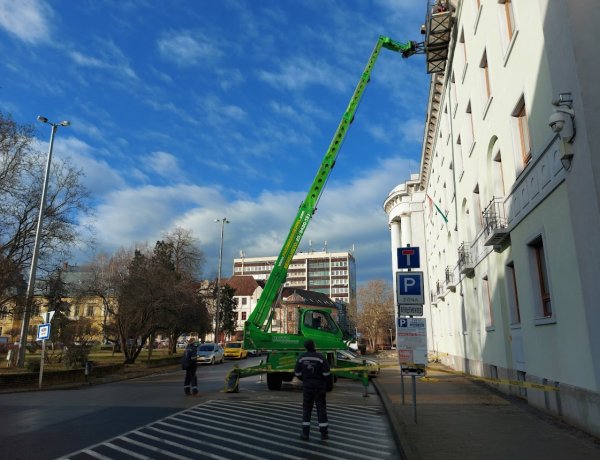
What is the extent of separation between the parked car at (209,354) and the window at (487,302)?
24.0m

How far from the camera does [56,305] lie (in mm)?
36688

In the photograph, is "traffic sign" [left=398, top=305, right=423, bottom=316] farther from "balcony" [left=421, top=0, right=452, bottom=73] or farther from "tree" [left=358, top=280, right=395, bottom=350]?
"tree" [left=358, top=280, right=395, bottom=350]

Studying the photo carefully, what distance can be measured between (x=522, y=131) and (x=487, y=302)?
718 cm

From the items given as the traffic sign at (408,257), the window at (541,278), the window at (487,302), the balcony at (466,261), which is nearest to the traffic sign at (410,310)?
the traffic sign at (408,257)

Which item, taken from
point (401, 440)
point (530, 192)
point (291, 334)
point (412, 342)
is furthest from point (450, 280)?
point (401, 440)

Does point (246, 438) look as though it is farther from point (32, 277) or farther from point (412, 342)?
point (32, 277)

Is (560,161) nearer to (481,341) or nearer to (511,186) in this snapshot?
(511,186)

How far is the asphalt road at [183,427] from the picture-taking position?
24.2ft

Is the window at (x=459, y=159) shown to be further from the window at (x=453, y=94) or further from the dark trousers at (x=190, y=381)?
the dark trousers at (x=190, y=381)

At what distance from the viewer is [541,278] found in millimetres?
11203

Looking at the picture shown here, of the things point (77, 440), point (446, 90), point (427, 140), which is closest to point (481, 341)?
point (446, 90)

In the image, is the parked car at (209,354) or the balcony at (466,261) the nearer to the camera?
the balcony at (466,261)

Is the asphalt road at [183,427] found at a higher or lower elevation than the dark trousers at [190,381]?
lower

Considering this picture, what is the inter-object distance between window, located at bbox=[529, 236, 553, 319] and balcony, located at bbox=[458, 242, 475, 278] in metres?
7.16
